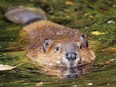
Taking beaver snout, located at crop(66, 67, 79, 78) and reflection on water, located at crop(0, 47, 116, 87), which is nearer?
reflection on water, located at crop(0, 47, 116, 87)

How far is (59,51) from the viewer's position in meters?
7.46

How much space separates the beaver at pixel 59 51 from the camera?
7172 millimetres

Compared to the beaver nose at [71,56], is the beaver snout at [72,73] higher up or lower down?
lower down

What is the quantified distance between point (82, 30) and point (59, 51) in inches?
97.1

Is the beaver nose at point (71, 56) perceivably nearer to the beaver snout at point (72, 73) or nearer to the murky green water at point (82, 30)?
the beaver snout at point (72, 73)

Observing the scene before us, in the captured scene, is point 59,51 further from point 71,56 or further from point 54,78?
point 54,78

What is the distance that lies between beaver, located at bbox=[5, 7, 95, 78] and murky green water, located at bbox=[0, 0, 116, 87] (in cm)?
16

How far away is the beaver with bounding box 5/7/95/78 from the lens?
717 cm

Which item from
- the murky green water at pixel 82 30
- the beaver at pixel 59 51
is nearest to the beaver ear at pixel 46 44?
the beaver at pixel 59 51

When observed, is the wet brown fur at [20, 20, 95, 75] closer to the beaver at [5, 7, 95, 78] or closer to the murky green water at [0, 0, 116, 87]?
the beaver at [5, 7, 95, 78]

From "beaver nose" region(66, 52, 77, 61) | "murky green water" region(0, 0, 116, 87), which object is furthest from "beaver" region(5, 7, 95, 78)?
"murky green water" region(0, 0, 116, 87)

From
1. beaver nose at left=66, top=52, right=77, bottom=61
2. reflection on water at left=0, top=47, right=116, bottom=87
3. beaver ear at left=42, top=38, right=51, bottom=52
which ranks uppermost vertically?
beaver ear at left=42, top=38, right=51, bottom=52

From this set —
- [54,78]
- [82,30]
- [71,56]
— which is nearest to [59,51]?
[71,56]

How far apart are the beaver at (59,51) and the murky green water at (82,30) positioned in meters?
0.16
